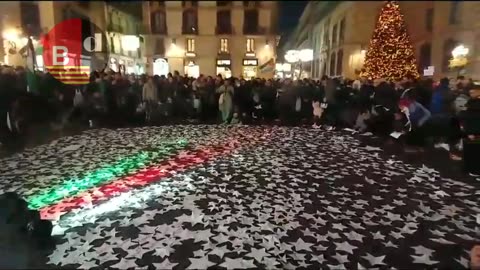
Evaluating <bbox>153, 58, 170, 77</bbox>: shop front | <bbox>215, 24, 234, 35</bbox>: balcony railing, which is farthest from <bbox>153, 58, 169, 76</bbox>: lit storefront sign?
<bbox>215, 24, 234, 35</bbox>: balcony railing

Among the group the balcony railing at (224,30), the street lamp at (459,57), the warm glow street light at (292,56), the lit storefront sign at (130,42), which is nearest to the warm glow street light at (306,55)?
the warm glow street light at (292,56)

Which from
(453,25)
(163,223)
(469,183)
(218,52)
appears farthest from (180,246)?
(469,183)

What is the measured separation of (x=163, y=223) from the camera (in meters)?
3.11

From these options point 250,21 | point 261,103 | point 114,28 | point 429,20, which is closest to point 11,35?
point 114,28

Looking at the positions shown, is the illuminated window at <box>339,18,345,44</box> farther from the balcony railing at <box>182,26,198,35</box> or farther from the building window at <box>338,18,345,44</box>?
the balcony railing at <box>182,26,198,35</box>

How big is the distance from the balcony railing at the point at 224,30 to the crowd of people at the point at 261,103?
248mm

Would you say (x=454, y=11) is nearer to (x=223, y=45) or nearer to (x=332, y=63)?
(x=332, y=63)

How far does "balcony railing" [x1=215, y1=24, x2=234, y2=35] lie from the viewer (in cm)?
104

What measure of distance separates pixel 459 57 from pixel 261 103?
17.0ft

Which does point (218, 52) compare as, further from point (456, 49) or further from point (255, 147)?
point (255, 147)

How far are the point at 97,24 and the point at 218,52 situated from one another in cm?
38

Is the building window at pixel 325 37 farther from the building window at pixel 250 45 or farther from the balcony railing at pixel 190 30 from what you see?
the balcony railing at pixel 190 30

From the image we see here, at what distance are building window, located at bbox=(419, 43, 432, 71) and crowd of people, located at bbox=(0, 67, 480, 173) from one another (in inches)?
5.7

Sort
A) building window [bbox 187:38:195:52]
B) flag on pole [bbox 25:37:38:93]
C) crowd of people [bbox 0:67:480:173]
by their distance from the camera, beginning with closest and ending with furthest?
flag on pole [bbox 25:37:38:93] < building window [bbox 187:38:195:52] < crowd of people [bbox 0:67:480:173]
